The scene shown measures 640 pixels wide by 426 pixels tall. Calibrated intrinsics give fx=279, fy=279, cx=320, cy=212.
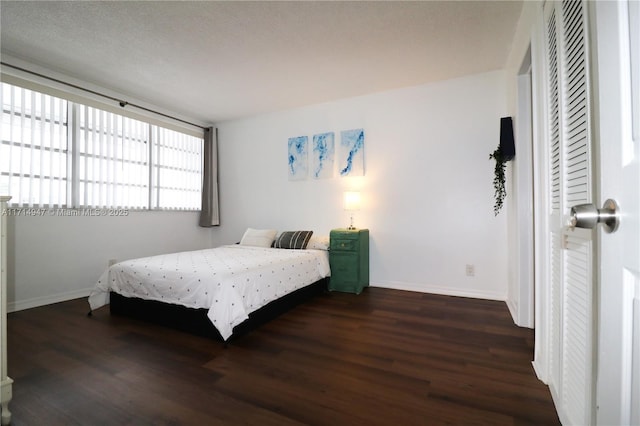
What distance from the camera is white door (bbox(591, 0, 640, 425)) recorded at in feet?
1.50

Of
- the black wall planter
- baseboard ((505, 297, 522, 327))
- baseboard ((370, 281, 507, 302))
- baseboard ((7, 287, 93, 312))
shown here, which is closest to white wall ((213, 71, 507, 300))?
baseboard ((370, 281, 507, 302))

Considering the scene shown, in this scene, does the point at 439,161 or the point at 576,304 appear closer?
the point at 576,304

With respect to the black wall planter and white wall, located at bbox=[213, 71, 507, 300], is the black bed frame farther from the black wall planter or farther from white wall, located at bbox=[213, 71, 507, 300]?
the black wall planter

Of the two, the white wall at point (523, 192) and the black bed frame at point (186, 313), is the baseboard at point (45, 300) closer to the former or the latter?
the black bed frame at point (186, 313)

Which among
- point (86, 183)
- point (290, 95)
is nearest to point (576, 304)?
point (290, 95)

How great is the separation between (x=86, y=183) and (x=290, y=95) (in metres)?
2.82

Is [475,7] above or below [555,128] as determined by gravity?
above

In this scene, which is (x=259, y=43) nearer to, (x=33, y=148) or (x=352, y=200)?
(x=352, y=200)

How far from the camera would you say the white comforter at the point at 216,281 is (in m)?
2.17

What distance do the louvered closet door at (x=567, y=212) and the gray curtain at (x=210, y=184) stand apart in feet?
15.2

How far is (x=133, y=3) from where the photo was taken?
218cm

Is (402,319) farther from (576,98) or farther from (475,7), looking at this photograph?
(475,7)

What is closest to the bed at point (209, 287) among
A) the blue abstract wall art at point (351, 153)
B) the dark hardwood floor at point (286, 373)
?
the dark hardwood floor at point (286, 373)

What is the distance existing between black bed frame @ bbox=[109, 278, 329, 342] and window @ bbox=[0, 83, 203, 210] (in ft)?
4.99
